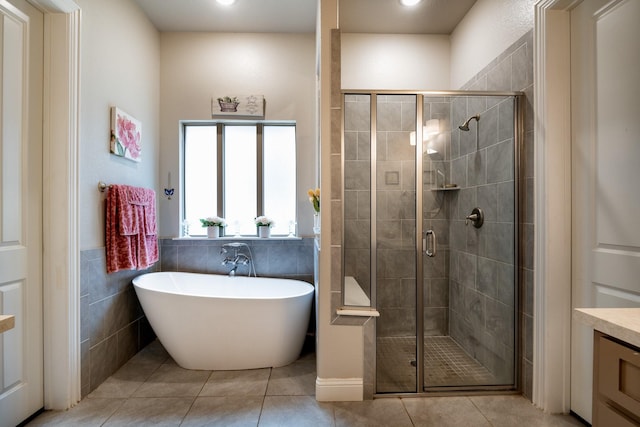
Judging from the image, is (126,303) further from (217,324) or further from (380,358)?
(380,358)

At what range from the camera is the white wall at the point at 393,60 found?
9.34 feet

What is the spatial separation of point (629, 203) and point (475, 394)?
1.34 m

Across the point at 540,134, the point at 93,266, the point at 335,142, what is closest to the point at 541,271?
the point at 540,134

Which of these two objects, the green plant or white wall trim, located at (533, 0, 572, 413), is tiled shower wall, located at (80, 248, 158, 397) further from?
white wall trim, located at (533, 0, 572, 413)

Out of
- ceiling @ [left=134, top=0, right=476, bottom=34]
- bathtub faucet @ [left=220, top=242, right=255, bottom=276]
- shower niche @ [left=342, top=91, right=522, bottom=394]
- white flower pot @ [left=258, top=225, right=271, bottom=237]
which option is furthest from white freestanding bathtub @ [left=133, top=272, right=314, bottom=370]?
ceiling @ [left=134, top=0, right=476, bottom=34]

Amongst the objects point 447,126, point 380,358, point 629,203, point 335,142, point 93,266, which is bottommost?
point 380,358

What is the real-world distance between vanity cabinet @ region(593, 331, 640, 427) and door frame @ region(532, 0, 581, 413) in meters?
1.00

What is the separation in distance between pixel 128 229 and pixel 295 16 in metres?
2.25

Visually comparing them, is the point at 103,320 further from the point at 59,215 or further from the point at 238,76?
the point at 238,76

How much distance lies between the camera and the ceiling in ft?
8.21

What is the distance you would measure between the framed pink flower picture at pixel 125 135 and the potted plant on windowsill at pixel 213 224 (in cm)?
76

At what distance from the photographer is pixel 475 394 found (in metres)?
1.87

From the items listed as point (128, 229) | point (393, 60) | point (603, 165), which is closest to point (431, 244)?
point (603, 165)

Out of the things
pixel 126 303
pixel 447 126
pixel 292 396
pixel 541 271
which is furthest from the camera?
pixel 126 303
